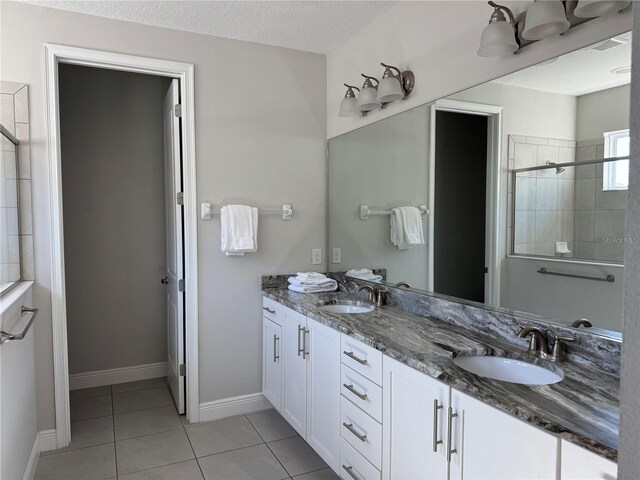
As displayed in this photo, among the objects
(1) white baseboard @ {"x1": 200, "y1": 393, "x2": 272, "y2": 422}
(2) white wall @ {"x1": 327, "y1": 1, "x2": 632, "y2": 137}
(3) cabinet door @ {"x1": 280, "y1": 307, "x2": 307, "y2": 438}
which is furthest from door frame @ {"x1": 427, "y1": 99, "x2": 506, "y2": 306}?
(1) white baseboard @ {"x1": 200, "y1": 393, "x2": 272, "y2": 422}

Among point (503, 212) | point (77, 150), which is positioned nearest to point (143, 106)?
point (77, 150)

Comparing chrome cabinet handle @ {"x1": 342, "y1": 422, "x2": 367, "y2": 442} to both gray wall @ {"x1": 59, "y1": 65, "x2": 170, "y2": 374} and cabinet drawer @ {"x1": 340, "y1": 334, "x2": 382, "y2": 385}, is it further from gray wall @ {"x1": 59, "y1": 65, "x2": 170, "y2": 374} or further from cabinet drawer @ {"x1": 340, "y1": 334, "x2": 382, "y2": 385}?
gray wall @ {"x1": 59, "y1": 65, "x2": 170, "y2": 374}

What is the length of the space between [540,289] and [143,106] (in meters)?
3.27

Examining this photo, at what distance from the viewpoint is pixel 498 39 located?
5.42 ft

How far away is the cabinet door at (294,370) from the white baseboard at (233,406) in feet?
1.47

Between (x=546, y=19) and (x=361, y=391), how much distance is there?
156 cm

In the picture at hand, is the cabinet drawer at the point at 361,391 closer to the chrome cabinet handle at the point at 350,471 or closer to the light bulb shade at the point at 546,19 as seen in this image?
the chrome cabinet handle at the point at 350,471

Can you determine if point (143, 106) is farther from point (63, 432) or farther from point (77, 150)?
point (63, 432)

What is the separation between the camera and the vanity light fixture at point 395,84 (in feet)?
7.74

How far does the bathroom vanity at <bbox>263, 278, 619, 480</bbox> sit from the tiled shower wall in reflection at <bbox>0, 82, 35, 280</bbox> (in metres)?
1.46

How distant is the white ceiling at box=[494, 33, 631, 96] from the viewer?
55.1 inches

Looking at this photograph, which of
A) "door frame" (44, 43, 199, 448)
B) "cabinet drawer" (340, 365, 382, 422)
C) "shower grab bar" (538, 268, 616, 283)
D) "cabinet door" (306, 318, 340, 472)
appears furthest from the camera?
"door frame" (44, 43, 199, 448)

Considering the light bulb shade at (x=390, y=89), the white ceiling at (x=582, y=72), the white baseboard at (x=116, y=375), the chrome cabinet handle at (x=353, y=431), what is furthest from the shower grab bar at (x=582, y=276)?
the white baseboard at (x=116, y=375)

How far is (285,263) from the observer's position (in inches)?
125
